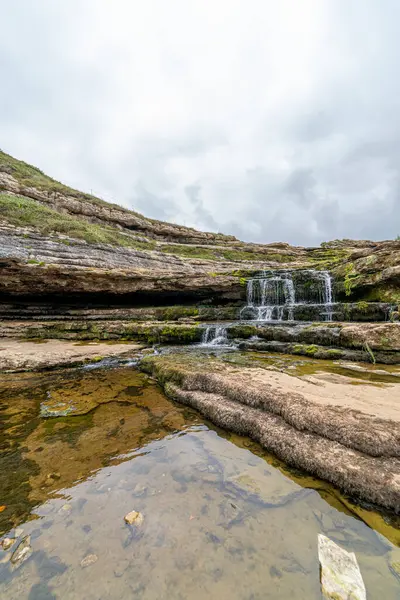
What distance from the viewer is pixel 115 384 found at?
8320mm

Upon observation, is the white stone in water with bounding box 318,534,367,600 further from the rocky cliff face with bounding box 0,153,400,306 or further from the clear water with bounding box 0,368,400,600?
the rocky cliff face with bounding box 0,153,400,306

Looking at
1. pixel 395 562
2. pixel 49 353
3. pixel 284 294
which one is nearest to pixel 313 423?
pixel 395 562

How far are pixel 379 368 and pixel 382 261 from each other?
9.44m

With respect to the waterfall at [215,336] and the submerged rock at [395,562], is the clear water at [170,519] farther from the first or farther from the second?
the waterfall at [215,336]

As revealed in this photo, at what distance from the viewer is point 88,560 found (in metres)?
2.45

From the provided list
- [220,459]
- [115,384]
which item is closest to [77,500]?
[220,459]

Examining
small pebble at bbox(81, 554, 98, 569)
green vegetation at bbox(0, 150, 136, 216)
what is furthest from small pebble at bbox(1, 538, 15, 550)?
green vegetation at bbox(0, 150, 136, 216)

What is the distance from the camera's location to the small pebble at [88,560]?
7.91ft

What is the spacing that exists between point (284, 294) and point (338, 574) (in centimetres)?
1808

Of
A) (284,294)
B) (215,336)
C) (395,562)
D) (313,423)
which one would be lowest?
(395,562)

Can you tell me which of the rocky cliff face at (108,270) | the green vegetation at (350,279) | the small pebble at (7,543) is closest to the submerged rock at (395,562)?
the small pebble at (7,543)

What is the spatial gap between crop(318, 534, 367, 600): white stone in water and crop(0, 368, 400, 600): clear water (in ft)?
0.23

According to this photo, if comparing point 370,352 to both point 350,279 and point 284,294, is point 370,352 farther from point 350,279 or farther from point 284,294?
point 284,294

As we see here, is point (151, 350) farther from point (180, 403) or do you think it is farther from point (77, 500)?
point (77, 500)
